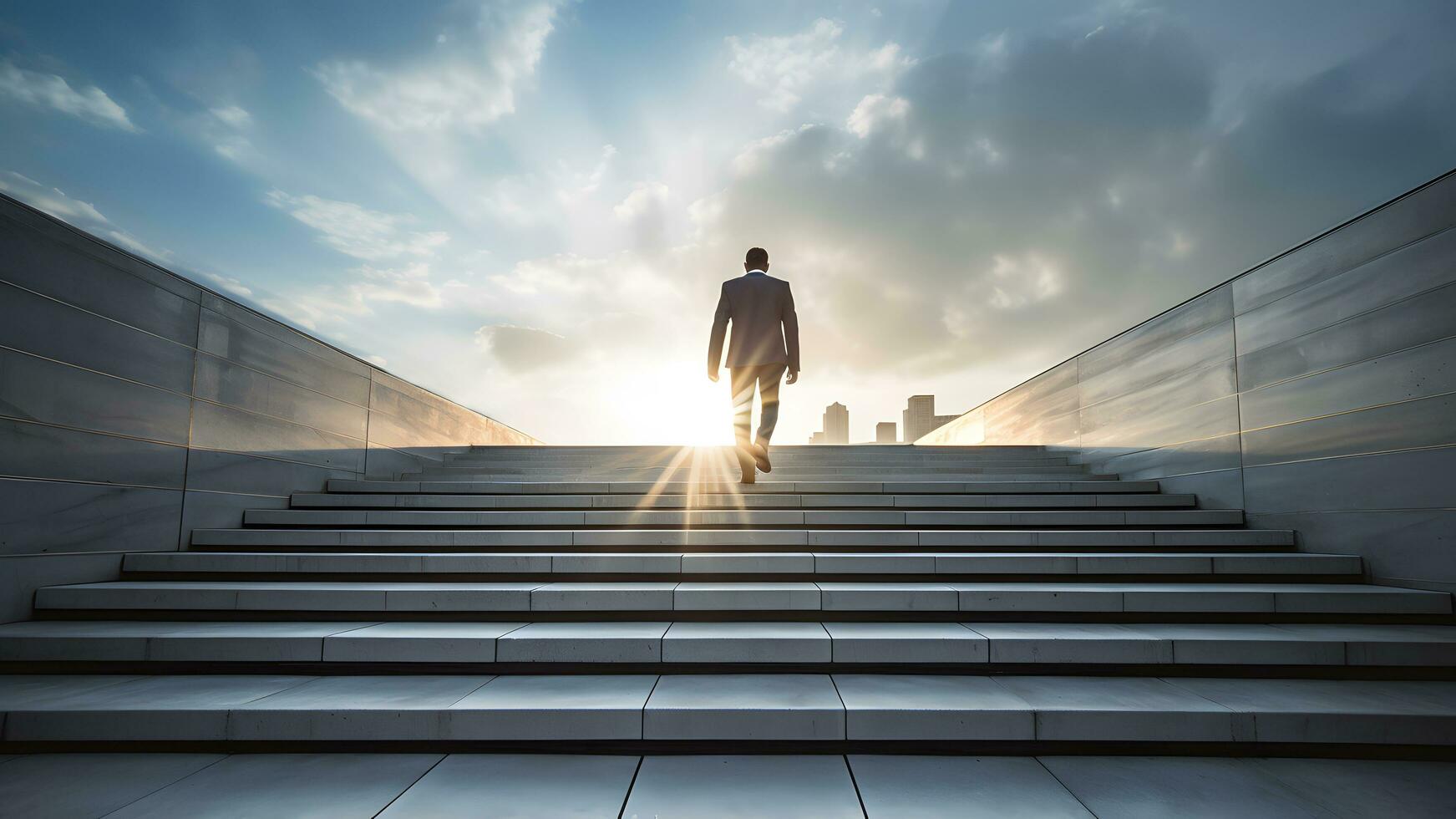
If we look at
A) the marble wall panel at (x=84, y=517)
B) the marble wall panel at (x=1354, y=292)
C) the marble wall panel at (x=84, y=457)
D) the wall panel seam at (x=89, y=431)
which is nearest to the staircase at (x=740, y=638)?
the marble wall panel at (x=84, y=517)

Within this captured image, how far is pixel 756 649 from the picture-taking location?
292 centimetres

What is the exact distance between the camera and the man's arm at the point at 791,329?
5.44 metres

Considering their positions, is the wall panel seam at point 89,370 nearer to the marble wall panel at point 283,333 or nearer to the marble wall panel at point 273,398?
the marble wall panel at point 273,398

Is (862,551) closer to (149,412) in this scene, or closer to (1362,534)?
(1362,534)

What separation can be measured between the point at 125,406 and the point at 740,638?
419 centimetres

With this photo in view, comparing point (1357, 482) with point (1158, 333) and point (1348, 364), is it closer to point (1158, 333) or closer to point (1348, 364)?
point (1348, 364)

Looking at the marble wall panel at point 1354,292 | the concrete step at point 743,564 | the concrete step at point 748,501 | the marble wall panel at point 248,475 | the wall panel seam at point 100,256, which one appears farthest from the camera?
the concrete step at point 748,501

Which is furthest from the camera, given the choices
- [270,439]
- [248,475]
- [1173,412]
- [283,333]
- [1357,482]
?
[1173,412]

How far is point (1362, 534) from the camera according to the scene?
381 cm

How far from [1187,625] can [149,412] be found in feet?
21.2

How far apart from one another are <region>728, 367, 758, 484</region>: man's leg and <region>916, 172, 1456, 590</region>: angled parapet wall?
3.83 metres

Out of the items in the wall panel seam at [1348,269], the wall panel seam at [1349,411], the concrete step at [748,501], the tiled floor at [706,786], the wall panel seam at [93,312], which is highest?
the wall panel seam at [1348,269]

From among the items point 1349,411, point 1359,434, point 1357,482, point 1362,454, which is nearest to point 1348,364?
point 1349,411

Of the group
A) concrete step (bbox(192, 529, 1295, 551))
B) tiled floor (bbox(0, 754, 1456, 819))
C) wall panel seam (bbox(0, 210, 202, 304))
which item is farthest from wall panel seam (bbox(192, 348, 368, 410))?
tiled floor (bbox(0, 754, 1456, 819))
